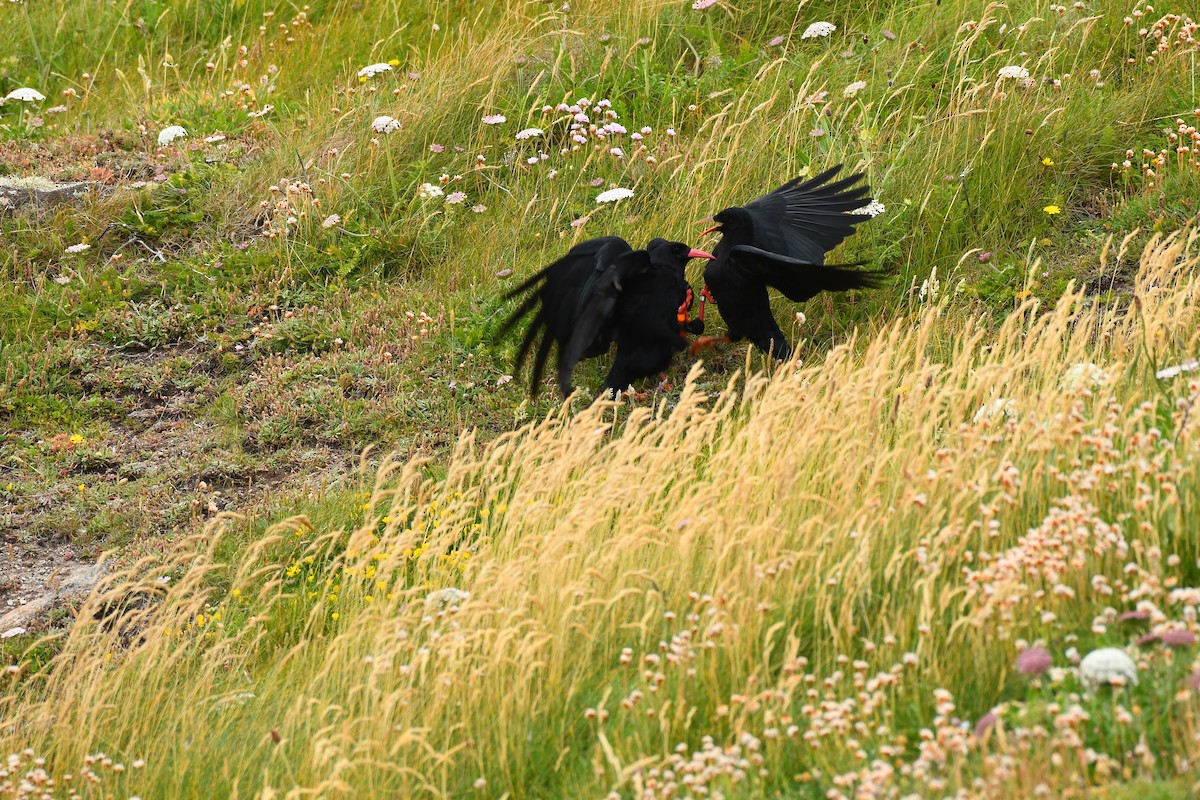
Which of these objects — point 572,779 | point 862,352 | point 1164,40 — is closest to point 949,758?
point 572,779

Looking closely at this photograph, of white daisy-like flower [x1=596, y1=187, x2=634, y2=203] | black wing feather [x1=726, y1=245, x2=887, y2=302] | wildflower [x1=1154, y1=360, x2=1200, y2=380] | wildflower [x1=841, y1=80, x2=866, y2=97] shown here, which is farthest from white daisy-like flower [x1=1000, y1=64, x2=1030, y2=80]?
wildflower [x1=1154, y1=360, x2=1200, y2=380]

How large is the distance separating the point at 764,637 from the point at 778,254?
2916mm

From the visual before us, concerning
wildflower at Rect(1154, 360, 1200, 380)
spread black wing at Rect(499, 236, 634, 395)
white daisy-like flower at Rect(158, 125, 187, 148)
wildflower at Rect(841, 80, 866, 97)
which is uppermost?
wildflower at Rect(1154, 360, 1200, 380)

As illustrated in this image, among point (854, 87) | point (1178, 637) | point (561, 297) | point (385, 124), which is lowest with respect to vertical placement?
point (561, 297)

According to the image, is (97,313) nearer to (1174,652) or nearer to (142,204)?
(142,204)

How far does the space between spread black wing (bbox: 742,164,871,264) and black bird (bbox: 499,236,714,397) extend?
41 cm

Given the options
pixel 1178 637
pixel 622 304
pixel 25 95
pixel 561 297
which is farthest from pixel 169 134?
pixel 1178 637

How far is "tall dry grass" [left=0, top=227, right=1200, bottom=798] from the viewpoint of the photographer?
297 cm

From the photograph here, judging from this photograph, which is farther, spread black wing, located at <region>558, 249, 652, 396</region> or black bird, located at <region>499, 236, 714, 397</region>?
black bird, located at <region>499, 236, 714, 397</region>

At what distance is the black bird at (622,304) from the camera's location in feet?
A: 19.4

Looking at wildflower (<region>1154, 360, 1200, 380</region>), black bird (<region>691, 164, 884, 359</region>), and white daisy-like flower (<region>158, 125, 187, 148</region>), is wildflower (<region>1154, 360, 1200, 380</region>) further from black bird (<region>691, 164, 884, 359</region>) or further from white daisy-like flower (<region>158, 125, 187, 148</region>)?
white daisy-like flower (<region>158, 125, 187, 148</region>)

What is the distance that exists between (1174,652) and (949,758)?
0.58m

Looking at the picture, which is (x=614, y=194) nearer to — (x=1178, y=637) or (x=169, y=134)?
(x=169, y=134)

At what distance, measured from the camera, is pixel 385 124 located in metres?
7.49
